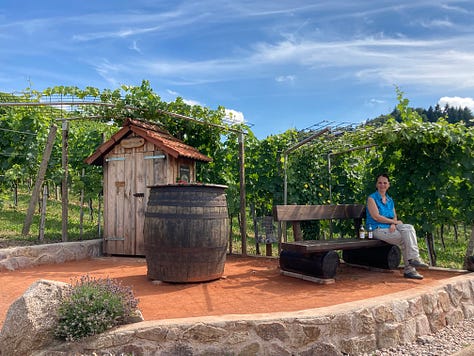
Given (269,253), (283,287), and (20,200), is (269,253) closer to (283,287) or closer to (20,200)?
(283,287)

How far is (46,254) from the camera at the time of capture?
21.1 feet

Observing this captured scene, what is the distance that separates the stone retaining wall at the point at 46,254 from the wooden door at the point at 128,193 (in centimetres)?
30

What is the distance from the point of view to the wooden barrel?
4840mm

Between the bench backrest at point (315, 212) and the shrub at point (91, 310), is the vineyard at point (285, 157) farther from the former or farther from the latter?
the shrub at point (91, 310)

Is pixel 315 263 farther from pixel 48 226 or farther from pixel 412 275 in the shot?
pixel 48 226

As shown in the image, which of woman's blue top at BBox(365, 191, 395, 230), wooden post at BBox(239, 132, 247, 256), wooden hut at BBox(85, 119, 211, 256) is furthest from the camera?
wooden post at BBox(239, 132, 247, 256)

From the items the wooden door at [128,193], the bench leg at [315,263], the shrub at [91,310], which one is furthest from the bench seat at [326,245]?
the wooden door at [128,193]

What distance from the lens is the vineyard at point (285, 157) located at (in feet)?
19.7

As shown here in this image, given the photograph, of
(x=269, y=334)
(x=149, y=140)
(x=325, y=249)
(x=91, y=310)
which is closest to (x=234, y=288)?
(x=325, y=249)

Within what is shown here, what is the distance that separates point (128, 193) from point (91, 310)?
4.24 m

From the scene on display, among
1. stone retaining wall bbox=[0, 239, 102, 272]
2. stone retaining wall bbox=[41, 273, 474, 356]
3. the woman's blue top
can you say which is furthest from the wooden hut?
stone retaining wall bbox=[41, 273, 474, 356]

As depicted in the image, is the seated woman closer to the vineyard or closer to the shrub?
the vineyard

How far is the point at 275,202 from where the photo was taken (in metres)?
8.09

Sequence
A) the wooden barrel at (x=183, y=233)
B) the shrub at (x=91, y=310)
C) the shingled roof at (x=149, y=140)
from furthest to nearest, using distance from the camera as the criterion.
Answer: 1. the shingled roof at (x=149, y=140)
2. the wooden barrel at (x=183, y=233)
3. the shrub at (x=91, y=310)
